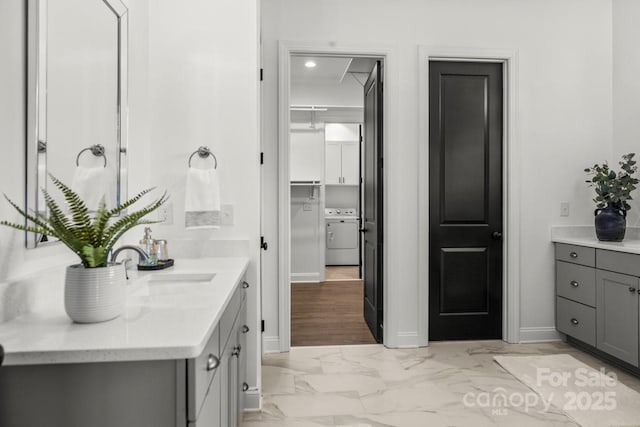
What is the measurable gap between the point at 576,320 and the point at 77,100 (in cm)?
340

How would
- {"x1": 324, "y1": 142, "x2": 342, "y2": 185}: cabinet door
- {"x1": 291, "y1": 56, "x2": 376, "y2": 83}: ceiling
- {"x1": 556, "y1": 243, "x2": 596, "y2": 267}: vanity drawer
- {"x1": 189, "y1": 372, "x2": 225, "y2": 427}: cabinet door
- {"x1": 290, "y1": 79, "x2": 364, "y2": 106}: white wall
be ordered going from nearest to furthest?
{"x1": 189, "y1": 372, "x2": 225, "y2": 427}: cabinet door → {"x1": 556, "y1": 243, "x2": 596, "y2": 267}: vanity drawer → {"x1": 291, "y1": 56, "x2": 376, "y2": 83}: ceiling → {"x1": 290, "y1": 79, "x2": 364, "y2": 106}: white wall → {"x1": 324, "y1": 142, "x2": 342, "y2": 185}: cabinet door

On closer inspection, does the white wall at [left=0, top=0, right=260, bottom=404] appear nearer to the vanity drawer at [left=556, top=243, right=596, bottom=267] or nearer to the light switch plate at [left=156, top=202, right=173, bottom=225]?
the light switch plate at [left=156, top=202, right=173, bottom=225]

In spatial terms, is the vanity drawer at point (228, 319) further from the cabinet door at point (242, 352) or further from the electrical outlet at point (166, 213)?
the electrical outlet at point (166, 213)

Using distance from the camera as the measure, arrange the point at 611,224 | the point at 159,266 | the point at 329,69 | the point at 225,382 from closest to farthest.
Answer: the point at 225,382, the point at 159,266, the point at 611,224, the point at 329,69

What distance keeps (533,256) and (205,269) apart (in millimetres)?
2614

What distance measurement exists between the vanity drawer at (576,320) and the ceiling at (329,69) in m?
3.00

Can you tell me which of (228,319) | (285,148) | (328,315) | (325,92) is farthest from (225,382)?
(325,92)

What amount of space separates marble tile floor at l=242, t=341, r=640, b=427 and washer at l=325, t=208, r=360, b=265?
3.89m

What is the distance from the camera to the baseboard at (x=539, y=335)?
327 centimetres

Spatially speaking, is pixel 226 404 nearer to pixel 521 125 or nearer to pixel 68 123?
pixel 68 123

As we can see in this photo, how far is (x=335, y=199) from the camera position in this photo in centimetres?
714

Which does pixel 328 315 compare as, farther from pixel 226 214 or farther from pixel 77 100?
pixel 77 100

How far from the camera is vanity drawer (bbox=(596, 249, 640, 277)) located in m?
2.54

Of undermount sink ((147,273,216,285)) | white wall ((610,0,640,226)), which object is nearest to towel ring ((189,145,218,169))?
undermount sink ((147,273,216,285))
